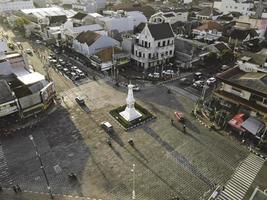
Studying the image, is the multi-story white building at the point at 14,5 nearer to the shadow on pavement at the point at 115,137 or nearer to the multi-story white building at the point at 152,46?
the multi-story white building at the point at 152,46

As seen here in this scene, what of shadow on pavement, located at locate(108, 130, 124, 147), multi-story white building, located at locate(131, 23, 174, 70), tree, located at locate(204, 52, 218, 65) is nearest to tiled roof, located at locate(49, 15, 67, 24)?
multi-story white building, located at locate(131, 23, 174, 70)

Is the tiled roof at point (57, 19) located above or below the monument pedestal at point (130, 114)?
above

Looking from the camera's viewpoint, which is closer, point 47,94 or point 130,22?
point 47,94

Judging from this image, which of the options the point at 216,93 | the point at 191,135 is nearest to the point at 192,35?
the point at 216,93

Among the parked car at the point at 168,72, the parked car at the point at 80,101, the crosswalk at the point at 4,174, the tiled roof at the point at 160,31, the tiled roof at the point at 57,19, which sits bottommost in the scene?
the crosswalk at the point at 4,174

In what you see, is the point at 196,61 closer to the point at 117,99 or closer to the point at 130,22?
the point at 117,99

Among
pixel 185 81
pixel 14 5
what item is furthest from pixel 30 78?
pixel 14 5

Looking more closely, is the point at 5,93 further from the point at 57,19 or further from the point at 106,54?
the point at 57,19

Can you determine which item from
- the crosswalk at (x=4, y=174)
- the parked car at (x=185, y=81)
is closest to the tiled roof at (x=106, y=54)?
the parked car at (x=185, y=81)
